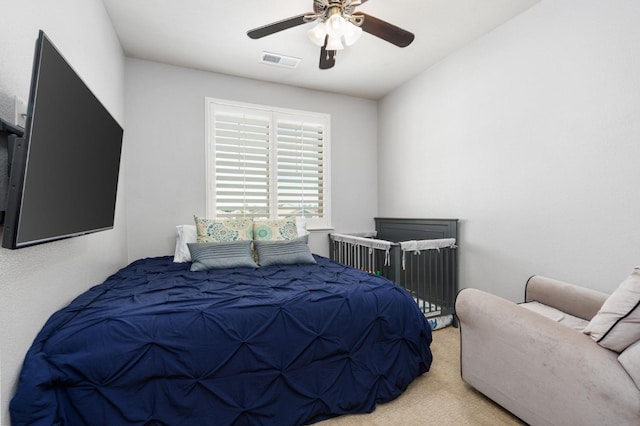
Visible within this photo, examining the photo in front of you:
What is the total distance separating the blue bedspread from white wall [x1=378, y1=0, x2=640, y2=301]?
1163 mm

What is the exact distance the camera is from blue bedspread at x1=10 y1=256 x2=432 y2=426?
4.07 ft

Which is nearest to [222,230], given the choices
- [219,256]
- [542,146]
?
[219,256]

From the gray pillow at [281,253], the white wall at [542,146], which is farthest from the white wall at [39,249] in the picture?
the white wall at [542,146]

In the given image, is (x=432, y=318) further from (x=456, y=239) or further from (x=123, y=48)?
(x=123, y=48)

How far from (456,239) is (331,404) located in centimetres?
200

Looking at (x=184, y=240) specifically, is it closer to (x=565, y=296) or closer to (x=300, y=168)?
(x=300, y=168)

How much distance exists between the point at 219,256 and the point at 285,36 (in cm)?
202

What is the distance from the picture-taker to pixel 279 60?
3.04 m

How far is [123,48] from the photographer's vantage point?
2838 millimetres

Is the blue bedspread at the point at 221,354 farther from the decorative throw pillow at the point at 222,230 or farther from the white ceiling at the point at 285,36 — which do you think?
the white ceiling at the point at 285,36

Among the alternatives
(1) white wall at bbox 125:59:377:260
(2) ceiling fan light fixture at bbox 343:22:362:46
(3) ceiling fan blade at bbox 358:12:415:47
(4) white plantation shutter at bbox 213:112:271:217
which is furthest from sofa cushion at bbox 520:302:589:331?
(1) white wall at bbox 125:59:377:260

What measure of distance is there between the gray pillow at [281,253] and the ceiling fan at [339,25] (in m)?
1.66

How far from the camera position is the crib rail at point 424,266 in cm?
267

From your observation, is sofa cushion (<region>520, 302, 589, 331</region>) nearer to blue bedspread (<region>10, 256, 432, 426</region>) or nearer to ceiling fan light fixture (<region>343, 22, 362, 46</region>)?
blue bedspread (<region>10, 256, 432, 426</region>)
